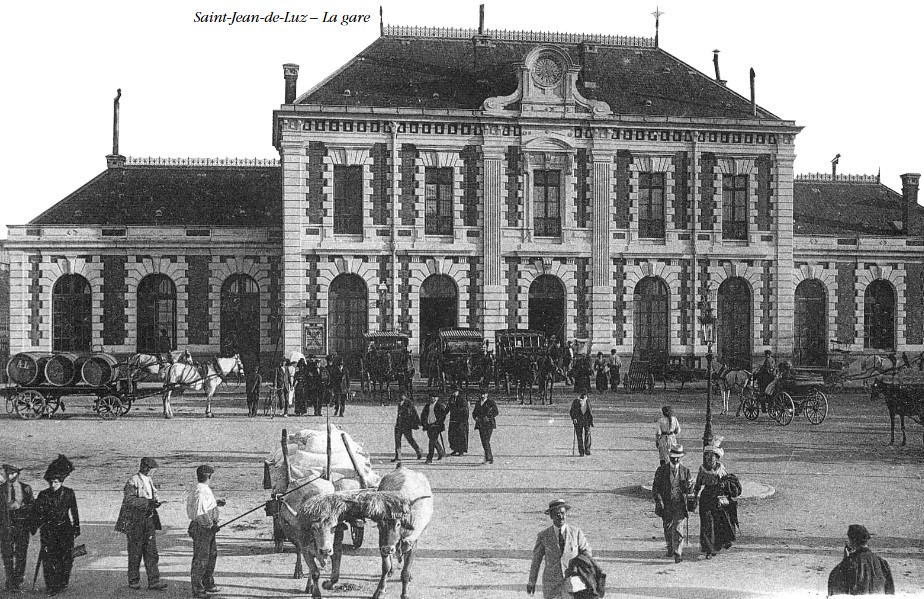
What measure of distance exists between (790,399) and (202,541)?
15203mm

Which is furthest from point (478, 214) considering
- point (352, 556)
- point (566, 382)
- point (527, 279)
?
point (352, 556)

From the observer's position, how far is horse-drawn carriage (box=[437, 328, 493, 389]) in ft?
79.6

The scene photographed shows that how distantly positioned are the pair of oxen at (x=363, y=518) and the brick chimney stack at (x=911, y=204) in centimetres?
3130

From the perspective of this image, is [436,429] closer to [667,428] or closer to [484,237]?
[667,428]

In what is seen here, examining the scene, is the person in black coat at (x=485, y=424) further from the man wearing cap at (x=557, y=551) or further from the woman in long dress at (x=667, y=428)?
the man wearing cap at (x=557, y=551)

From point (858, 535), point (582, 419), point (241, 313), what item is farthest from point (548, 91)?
point (858, 535)

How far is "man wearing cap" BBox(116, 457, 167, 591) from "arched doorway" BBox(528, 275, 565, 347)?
2212 cm

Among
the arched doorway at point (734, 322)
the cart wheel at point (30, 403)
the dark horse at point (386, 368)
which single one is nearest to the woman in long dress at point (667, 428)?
the dark horse at point (386, 368)

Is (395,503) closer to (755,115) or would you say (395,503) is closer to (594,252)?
(594,252)

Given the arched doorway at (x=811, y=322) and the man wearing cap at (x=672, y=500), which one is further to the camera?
the arched doorway at (x=811, y=322)

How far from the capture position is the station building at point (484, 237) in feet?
94.4

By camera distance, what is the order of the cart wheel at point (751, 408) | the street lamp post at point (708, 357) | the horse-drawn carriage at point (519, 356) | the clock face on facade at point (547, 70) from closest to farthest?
the street lamp post at point (708, 357) → the cart wheel at point (751, 408) → the horse-drawn carriage at point (519, 356) → the clock face on facade at point (547, 70)

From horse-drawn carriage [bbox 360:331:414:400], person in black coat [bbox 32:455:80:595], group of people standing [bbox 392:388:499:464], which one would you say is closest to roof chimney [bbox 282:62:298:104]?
horse-drawn carriage [bbox 360:331:414:400]

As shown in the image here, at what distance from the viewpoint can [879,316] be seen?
31.9 meters
